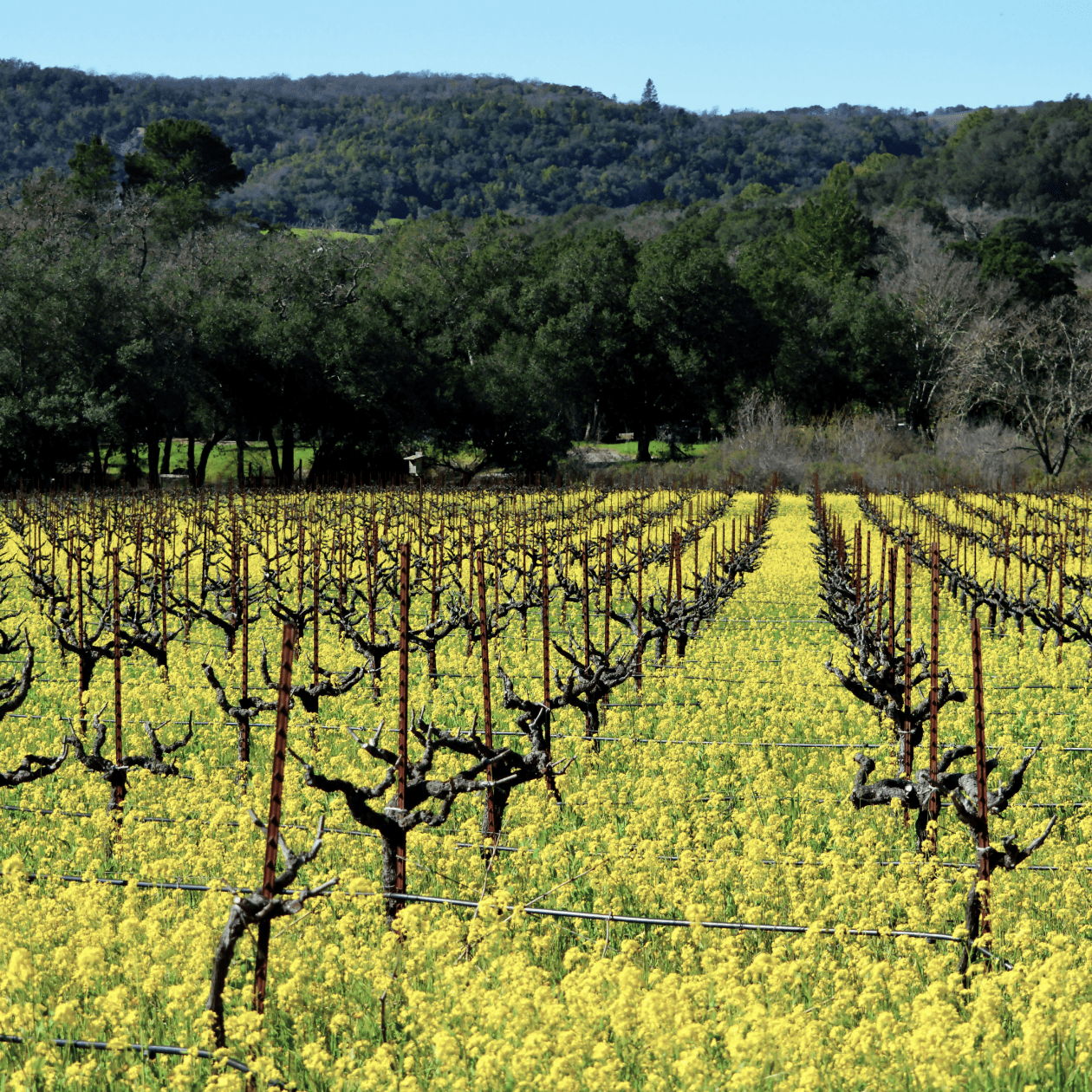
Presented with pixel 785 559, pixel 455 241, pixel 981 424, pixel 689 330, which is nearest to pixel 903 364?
pixel 981 424

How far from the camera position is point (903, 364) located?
204 ft

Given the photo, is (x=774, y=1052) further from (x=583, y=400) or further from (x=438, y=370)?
(x=583, y=400)

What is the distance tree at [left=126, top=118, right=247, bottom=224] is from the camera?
252ft

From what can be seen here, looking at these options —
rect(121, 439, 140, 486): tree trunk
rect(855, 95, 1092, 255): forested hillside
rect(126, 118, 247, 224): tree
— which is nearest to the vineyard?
rect(121, 439, 140, 486): tree trunk

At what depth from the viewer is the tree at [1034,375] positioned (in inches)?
2077

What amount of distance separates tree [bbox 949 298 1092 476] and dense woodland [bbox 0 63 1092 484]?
0.25 meters

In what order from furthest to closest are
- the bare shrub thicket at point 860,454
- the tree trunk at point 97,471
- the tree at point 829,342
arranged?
the tree at point 829,342 → the bare shrub thicket at point 860,454 → the tree trunk at point 97,471

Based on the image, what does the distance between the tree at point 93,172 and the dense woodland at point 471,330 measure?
191mm

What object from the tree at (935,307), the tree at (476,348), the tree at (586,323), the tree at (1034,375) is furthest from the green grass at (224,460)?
the tree at (935,307)

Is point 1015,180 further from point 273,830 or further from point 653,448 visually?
point 273,830

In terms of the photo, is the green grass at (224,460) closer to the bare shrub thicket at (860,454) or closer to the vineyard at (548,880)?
the bare shrub thicket at (860,454)

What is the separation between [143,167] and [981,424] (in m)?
57.5

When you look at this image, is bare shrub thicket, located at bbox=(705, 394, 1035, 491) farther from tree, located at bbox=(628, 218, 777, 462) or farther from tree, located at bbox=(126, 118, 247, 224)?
tree, located at bbox=(126, 118, 247, 224)

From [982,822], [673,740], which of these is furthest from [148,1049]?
[673,740]
